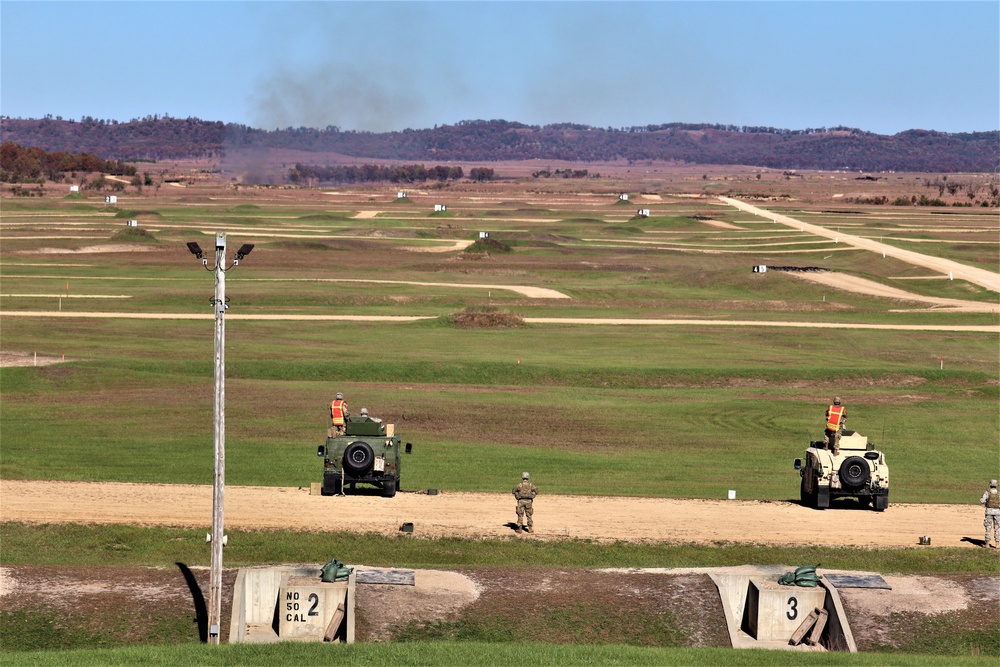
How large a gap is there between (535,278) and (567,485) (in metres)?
61.7

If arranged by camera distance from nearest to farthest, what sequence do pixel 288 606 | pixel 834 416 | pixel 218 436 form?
1. pixel 218 436
2. pixel 288 606
3. pixel 834 416

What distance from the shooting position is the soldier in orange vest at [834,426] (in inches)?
1219

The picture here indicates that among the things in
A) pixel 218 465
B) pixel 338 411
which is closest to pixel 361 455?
pixel 338 411

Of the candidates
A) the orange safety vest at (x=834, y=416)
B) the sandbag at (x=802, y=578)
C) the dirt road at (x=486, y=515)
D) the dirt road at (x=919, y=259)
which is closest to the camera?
the sandbag at (x=802, y=578)

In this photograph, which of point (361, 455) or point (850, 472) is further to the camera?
point (361, 455)

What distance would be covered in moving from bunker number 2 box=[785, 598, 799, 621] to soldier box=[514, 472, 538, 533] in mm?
6648

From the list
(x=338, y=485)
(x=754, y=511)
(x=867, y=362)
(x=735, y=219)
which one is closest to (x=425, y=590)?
(x=338, y=485)

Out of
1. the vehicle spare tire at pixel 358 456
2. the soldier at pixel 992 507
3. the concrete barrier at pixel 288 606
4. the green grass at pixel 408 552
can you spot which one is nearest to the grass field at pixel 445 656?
the concrete barrier at pixel 288 606

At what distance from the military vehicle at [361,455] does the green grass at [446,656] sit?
10.5 metres

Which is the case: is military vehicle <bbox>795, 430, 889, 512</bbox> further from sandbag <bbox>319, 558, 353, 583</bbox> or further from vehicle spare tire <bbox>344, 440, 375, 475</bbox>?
sandbag <bbox>319, 558, 353, 583</bbox>

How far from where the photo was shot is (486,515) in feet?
102

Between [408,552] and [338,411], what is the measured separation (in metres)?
5.11

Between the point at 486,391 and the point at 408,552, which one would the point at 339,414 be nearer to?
the point at 408,552

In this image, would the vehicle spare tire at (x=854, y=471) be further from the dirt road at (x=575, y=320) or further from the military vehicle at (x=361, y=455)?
the dirt road at (x=575, y=320)
